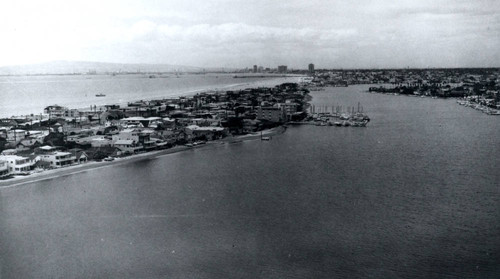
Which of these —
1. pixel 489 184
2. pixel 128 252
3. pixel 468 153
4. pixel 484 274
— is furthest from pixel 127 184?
pixel 468 153

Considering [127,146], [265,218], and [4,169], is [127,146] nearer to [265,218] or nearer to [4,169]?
[4,169]

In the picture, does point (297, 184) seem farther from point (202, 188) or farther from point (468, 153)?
point (468, 153)

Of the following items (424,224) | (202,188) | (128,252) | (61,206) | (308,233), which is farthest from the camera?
(202,188)

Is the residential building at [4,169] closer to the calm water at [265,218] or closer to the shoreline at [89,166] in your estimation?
the shoreline at [89,166]

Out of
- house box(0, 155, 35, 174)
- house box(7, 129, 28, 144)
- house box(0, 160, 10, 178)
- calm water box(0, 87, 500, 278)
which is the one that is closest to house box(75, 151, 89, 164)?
calm water box(0, 87, 500, 278)

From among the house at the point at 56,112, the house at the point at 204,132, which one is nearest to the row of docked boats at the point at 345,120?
the house at the point at 204,132

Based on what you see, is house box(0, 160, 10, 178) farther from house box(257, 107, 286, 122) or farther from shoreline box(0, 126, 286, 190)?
house box(257, 107, 286, 122)
